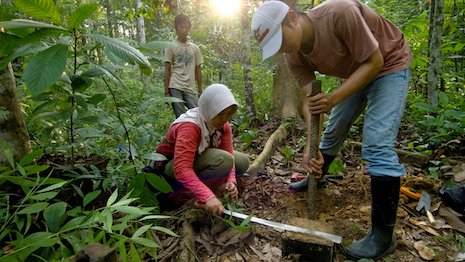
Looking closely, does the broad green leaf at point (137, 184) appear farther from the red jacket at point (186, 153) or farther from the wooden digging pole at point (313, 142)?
the wooden digging pole at point (313, 142)

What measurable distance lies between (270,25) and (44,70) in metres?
1.36

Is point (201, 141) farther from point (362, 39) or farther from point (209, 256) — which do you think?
point (362, 39)

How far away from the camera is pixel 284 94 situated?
5387mm

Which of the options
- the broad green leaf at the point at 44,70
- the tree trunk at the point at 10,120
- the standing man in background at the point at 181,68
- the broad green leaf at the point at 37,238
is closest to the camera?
the broad green leaf at the point at 44,70

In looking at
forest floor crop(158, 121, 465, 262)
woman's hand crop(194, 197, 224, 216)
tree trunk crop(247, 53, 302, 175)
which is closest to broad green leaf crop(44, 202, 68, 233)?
forest floor crop(158, 121, 465, 262)

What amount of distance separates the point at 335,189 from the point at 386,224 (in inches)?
39.4

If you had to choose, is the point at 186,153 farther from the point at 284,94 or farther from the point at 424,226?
the point at 284,94

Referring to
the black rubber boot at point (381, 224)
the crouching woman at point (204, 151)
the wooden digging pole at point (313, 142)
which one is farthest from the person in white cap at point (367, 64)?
the crouching woman at point (204, 151)

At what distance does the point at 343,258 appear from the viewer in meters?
1.88

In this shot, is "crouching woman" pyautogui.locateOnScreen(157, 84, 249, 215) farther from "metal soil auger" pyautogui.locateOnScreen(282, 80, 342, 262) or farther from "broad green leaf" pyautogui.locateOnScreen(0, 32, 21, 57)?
"broad green leaf" pyautogui.locateOnScreen(0, 32, 21, 57)

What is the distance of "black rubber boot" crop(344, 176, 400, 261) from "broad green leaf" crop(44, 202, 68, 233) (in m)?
1.84

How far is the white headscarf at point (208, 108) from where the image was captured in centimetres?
217

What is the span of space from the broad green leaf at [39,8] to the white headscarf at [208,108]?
3.87 ft

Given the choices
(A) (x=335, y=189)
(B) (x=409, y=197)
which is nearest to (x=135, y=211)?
(A) (x=335, y=189)
